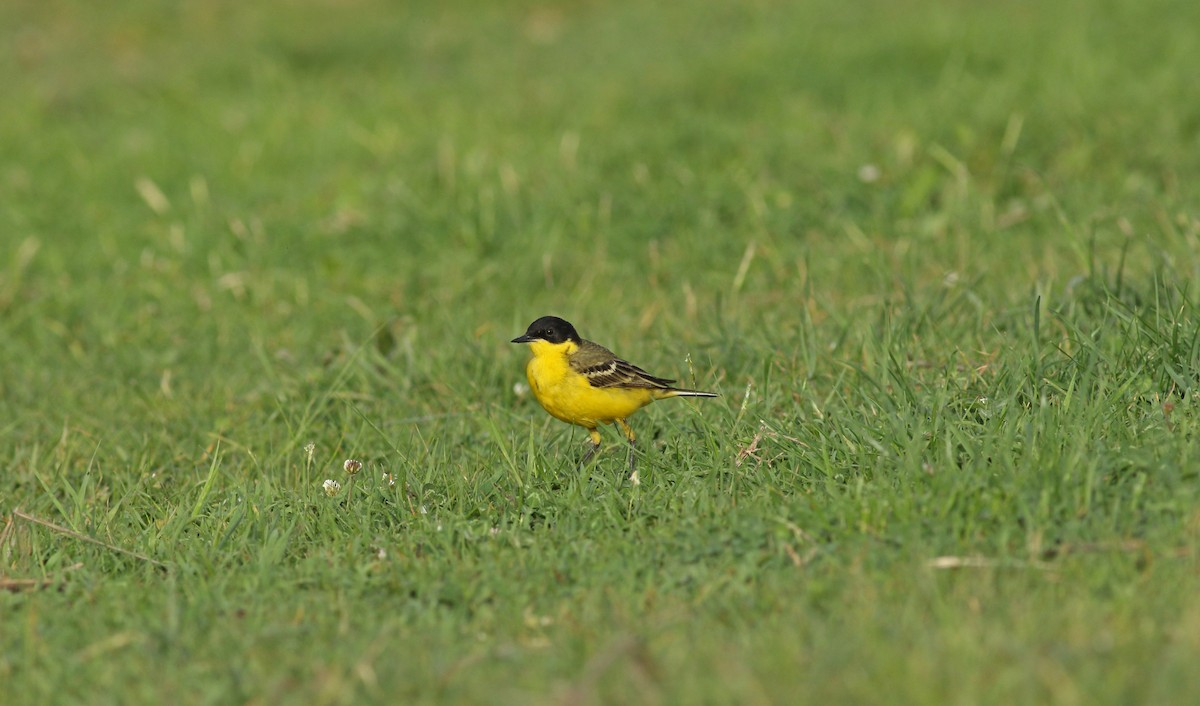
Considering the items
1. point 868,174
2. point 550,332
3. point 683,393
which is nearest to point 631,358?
point 550,332

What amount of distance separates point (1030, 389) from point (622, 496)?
5.44 feet

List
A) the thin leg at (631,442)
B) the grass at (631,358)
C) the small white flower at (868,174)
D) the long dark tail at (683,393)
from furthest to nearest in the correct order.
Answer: the small white flower at (868,174) → the long dark tail at (683,393) → the thin leg at (631,442) → the grass at (631,358)

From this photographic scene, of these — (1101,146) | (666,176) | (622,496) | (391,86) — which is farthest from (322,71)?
(622,496)

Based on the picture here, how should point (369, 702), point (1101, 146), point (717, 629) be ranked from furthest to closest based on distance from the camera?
1. point (1101, 146)
2. point (717, 629)
3. point (369, 702)

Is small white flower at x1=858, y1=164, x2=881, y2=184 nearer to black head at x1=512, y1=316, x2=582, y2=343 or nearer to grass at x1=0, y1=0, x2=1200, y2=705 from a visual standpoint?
grass at x1=0, y1=0, x2=1200, y2=705

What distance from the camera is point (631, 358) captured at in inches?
279

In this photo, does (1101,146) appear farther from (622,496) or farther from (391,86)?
(391,86)

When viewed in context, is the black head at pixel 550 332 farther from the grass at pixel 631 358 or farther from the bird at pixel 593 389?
the grass at pixel 631 358

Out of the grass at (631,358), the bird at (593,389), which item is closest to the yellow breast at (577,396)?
the bird at (593,389)

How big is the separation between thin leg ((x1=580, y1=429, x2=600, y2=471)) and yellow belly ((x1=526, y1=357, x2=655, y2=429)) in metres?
0.07

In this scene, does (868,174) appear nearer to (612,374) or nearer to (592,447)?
(612,374)

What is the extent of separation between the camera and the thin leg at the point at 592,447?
215 inches

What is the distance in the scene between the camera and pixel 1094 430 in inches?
183

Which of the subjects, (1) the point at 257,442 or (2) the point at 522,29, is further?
(2) the point at 522,29
